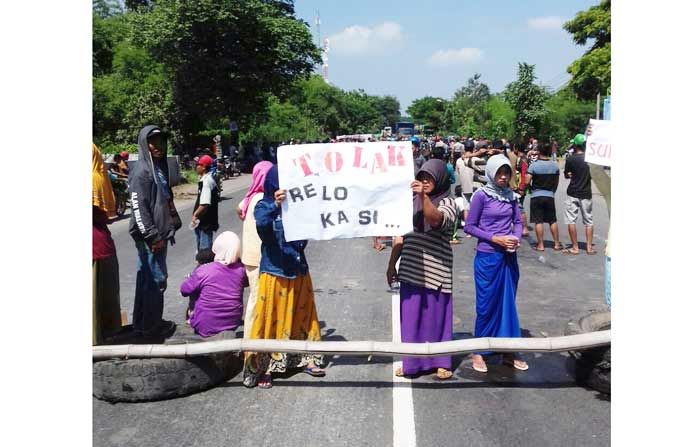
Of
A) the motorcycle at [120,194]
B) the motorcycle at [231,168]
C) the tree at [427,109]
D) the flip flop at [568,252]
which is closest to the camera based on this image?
the flip flop at [568,252]

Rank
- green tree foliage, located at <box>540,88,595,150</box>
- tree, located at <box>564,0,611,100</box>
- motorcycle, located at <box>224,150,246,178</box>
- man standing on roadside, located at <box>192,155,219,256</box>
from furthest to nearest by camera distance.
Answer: green tree foliage, located at <box>540,88,595,150</box>, tree, located at <box>564,0,611,100</box>, motorcycle, located at <box>224,150,246,178</box>, man standing on roadside, located at <box>192,155,219,256</box>

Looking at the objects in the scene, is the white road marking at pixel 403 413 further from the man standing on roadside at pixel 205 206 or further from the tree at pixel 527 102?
the tree at pixel 527 102

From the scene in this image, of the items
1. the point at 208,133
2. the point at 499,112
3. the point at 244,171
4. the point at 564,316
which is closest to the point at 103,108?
the point at 208,133

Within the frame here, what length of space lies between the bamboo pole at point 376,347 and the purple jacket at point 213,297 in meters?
0.82

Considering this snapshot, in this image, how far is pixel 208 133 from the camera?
38.5m

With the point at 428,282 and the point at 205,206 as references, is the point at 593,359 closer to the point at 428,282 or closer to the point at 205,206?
the point at 428,282

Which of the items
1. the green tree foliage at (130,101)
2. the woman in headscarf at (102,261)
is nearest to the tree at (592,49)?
the green tree foliage at (130,101)

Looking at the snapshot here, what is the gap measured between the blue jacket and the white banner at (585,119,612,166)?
3.14m

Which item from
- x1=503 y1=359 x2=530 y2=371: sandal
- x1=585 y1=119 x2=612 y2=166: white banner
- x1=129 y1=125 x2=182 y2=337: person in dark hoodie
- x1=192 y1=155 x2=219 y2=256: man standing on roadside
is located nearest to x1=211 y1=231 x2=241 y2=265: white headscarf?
x1=129 y1=125 x2=182 y2=337: person in dark hoodie

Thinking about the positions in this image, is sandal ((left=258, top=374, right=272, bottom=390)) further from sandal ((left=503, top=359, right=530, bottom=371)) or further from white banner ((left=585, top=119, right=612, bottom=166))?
white banner ((left=585, top=119, right=612, bottom=166))

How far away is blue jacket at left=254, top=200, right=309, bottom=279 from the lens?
16.1 ft

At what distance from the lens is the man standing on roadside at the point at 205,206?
8641mm

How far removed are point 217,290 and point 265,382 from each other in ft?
3.22

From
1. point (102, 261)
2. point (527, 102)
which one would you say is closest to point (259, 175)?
point (102, 261)
